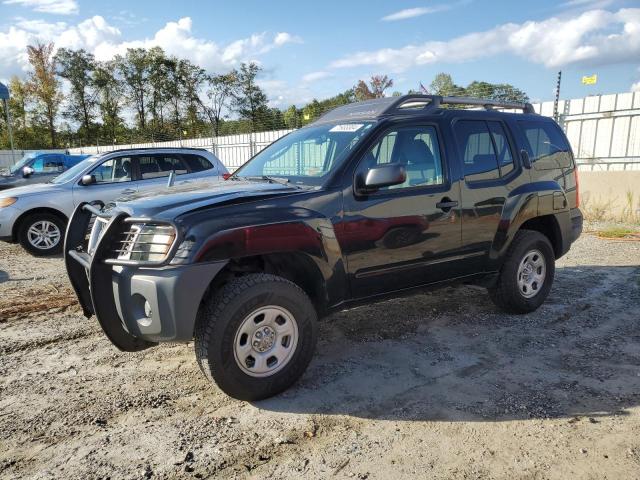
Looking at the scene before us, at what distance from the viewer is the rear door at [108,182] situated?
26.0 ft

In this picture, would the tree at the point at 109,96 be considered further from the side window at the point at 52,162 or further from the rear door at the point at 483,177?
the rear door at the point at 483,177

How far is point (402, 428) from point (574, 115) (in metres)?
10.2

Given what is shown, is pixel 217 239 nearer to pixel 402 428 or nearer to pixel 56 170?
pixel 402 428

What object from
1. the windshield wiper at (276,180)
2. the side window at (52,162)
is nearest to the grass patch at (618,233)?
the windshield wiper at (276,180)

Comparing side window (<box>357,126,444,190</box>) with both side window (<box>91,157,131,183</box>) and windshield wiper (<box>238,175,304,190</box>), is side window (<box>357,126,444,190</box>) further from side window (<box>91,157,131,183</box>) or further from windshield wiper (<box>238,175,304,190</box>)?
side window (<box>91,157,131,183</box>)

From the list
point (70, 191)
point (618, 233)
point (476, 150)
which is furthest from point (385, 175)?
point (618, 233)

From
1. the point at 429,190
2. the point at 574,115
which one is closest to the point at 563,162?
the point at 429,190

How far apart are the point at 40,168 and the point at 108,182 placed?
6981 mm

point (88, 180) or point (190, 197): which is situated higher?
point (190, 197)

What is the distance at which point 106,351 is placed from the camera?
3922 millimetres

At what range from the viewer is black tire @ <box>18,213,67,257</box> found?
7684mm

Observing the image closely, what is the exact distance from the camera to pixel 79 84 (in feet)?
171

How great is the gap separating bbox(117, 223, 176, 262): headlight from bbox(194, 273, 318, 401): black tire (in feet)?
1.43

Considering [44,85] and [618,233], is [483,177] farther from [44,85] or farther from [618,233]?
[44,85]
